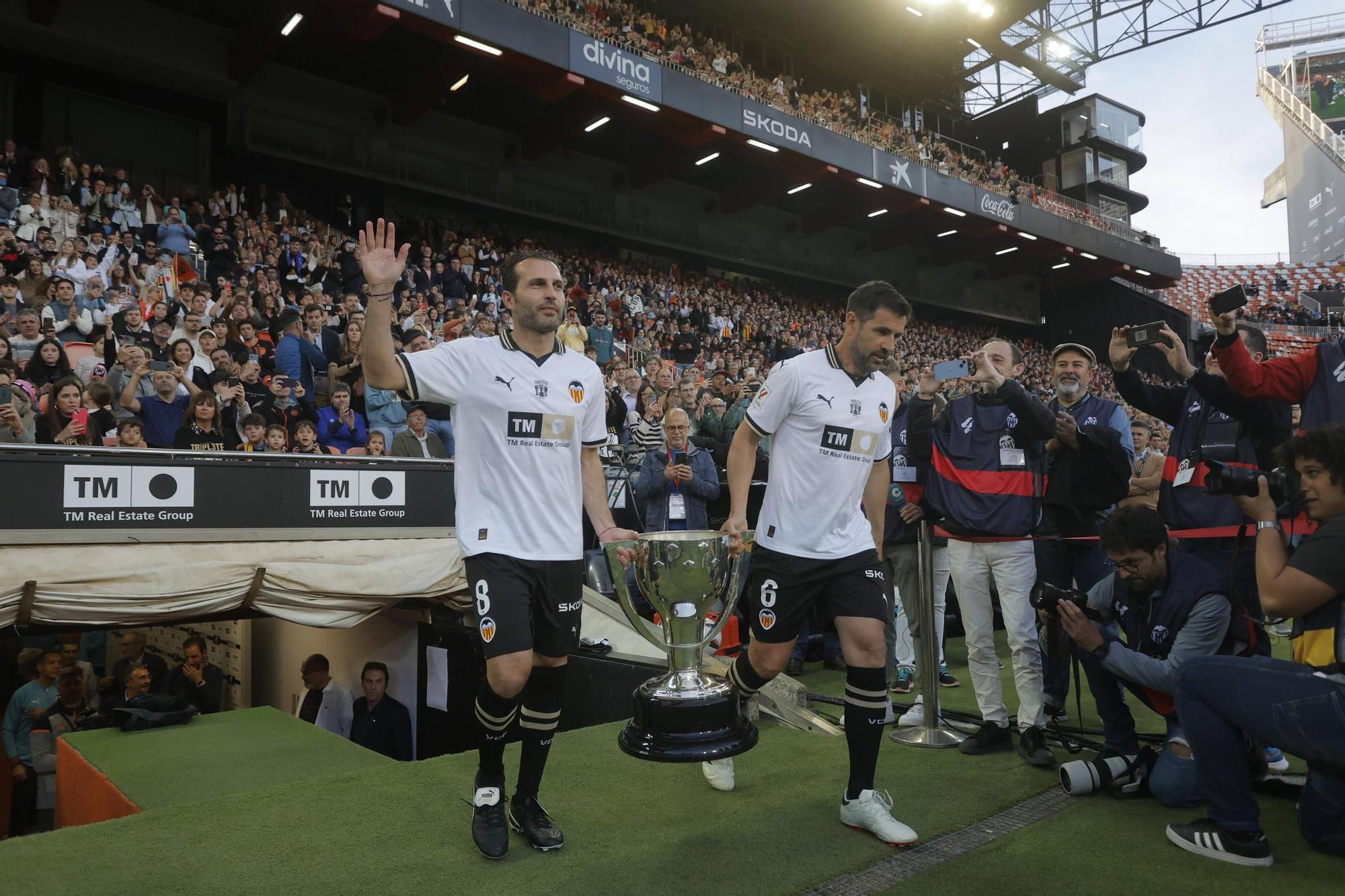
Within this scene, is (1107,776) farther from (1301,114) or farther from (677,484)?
(1301,114)

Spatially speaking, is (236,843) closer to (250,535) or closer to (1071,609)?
(1071,609)

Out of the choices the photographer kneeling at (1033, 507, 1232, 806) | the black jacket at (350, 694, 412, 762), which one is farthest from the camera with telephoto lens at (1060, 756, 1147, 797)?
the black jacket at (350, 694, 412, 762)

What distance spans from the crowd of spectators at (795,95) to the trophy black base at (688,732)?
49.8 feet

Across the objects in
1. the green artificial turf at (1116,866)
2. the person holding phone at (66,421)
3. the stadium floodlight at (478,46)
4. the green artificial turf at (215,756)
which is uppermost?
the stadium floodlight at (478,46)

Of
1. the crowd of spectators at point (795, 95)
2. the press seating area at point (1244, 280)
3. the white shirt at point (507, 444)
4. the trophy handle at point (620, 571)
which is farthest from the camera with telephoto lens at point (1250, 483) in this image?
the press seating area at point (1244, 280)

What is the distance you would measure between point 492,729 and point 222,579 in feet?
13.8

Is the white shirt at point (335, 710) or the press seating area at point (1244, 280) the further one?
the press seating area at point (1244, 280)

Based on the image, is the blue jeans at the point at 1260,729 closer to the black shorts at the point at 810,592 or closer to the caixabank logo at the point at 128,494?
the black shorts at the point at 810,592

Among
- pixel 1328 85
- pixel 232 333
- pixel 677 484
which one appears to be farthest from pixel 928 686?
pixel 1328 85

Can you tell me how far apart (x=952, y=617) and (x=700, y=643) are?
18.5 ft

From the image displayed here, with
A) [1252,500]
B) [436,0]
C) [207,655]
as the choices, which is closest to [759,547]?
[1252,500]

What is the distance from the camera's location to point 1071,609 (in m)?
3.49

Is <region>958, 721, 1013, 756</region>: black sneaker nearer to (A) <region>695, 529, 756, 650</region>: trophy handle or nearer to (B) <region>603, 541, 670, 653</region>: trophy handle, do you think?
(A) <region>695, 529, 756, 650</region>: trophy handle

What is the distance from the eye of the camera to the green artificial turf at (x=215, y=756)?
448cm
